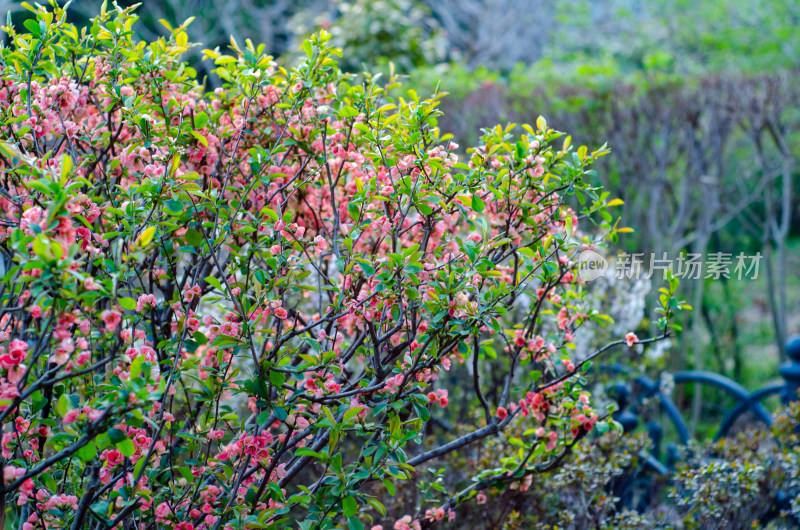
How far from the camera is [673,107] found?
5.70 m

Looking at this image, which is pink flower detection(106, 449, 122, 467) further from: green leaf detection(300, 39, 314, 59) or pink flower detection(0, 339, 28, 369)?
green leaf detection(300, 39, 314, 59)

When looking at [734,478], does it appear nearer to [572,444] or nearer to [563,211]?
[572,444]

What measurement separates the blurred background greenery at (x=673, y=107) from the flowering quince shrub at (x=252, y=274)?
1012 mm

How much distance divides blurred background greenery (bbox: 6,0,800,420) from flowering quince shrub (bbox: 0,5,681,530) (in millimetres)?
1012

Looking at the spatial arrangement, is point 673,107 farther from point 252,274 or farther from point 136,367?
point 136,367

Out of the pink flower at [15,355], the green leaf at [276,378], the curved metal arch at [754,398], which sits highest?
the pink flower at [15,355]

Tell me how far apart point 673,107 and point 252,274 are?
15.4ft

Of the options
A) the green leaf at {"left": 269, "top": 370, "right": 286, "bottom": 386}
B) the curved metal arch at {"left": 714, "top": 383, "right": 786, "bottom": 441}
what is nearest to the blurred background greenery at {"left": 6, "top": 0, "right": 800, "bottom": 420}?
the curved metal arch at {"left": 714, "top": 383, "right": 786, "bottom": 441}

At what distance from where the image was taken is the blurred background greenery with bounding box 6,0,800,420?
573cm

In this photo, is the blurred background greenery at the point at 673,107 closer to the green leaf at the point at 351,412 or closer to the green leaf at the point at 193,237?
the green leaf at the point at 193,237

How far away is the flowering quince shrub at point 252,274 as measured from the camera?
1.82m

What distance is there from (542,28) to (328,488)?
11.7 metres

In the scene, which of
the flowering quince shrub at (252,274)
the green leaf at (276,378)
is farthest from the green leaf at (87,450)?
the green leaf at (276,378)

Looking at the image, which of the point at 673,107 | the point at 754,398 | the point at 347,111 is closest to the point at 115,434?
the point at 347,111
